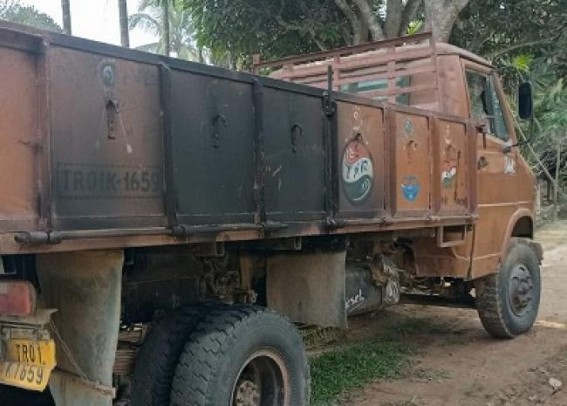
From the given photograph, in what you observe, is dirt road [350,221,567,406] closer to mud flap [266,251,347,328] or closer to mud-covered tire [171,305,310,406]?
mud flap [266,251,347,328]

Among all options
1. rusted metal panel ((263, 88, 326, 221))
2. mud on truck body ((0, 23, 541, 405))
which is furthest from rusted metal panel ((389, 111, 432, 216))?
rusted metal panel ((263, 88, 326, 221))

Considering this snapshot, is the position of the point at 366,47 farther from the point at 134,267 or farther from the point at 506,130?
the point at 134,267

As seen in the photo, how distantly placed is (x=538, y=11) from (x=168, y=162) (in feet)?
31.4

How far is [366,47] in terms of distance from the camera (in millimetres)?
5738

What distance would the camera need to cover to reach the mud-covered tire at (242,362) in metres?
3.19

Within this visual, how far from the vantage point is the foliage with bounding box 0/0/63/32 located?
1789 centimetres

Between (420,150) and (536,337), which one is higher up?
(420,150)

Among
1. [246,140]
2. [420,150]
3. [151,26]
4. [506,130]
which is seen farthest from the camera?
[151,26]

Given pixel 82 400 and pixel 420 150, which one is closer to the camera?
pixel 82 400

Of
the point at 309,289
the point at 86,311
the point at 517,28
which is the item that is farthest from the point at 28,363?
the point at 517,28

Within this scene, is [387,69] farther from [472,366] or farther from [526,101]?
[472,366]

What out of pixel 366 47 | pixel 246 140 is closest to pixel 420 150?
pixel 366 47

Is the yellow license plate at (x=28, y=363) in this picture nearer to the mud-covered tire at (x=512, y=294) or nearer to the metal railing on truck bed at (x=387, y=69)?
the metal railing on truck bed at (x=387, y=69)

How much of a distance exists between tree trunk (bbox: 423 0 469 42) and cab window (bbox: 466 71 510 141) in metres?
3.68
